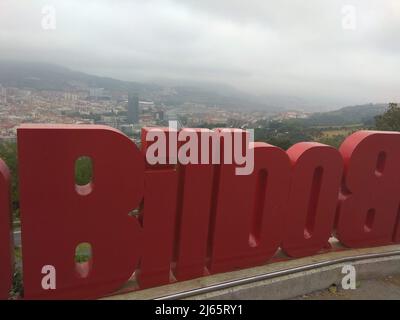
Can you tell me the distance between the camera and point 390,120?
31.6 m

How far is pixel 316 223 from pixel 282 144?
17.9 meters

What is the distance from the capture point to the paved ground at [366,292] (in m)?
5.25

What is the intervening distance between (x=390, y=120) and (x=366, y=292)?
3121 centimetres

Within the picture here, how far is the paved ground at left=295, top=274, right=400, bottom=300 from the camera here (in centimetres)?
525

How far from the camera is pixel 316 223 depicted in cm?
576

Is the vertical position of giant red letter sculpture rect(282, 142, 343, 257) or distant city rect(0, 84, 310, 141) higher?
distant city rect(0, 84, 310, 141)

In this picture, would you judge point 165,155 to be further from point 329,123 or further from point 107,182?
point 329,123

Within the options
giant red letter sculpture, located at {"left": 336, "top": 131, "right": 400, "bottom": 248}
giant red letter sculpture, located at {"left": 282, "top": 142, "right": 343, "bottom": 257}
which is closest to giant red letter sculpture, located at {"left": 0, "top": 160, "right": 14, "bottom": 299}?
giant red letter sculpture, located at {"left": 282, "top": 142, "right": 343, "bottom": 257}

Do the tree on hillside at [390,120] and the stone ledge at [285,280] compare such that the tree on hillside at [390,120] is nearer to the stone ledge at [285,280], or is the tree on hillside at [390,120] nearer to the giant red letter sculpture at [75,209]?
the stone ledge at [285,280]

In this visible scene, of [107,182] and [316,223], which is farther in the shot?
[316,223]

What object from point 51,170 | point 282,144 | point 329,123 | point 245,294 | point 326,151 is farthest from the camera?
point 329,123

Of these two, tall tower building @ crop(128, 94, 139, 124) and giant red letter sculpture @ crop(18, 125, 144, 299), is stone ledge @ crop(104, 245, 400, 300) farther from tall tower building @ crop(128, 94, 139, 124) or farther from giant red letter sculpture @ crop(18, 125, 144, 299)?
tall tower building @ crop(128, 94, 139, 124)

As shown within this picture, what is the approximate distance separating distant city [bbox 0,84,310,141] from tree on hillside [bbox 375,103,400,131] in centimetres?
1413
